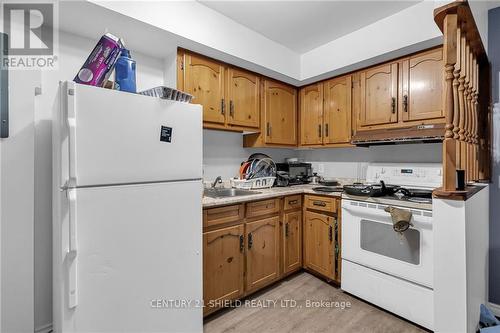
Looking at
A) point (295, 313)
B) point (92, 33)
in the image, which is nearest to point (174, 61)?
point (92, 33)

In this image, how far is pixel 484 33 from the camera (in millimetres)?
1894

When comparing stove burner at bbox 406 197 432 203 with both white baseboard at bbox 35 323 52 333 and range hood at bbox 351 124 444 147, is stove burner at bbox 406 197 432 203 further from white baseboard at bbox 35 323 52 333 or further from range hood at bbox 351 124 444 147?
white baseboard at bbox 35 323 52 333

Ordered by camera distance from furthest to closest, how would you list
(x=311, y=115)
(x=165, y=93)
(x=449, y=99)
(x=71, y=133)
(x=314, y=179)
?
(x=314, y=179)
(x=311, y=115)
(x=165, y=93)
(x=449, y=99)
(x=71, y=133)

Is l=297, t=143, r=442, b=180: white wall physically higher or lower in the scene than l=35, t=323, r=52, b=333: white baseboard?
higher

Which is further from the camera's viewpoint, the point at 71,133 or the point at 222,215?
the point at 222,215

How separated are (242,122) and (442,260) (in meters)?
1.88

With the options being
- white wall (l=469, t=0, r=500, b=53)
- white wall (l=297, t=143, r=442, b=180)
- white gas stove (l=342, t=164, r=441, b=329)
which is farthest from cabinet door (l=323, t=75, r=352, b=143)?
white wall (l=469, t=0, r=500, b=53)

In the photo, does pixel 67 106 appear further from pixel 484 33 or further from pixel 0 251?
pixel 484 33

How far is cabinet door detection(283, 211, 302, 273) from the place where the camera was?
7.74 feet

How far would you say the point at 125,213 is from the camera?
4.17ft

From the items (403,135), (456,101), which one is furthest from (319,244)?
(456,101)

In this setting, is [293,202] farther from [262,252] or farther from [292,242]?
[262,252]

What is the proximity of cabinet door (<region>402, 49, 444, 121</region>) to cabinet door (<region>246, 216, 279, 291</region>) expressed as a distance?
156 centimetres

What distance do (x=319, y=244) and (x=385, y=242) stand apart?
632mm
